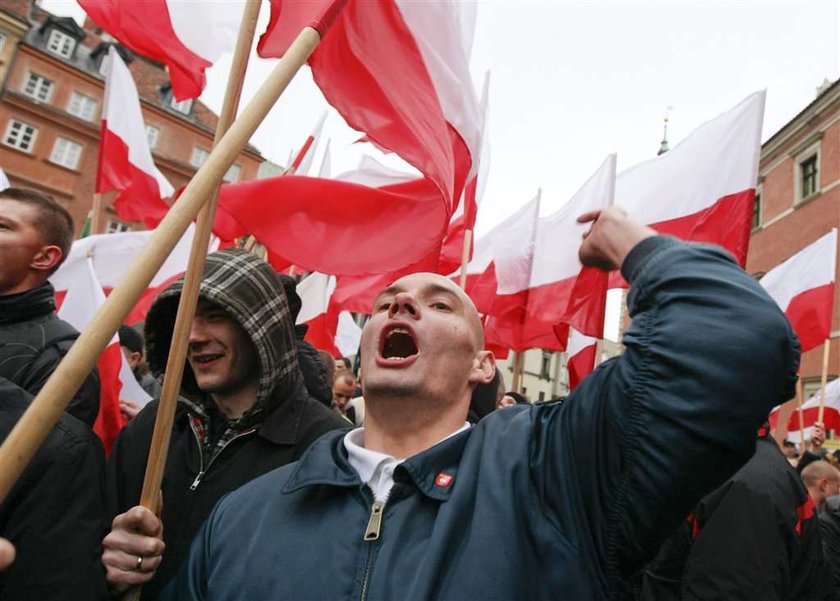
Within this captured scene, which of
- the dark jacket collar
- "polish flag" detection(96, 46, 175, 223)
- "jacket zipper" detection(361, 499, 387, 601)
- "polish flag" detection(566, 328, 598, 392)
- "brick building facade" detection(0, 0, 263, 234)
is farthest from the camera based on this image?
"brick building facade" detection(0, 0, 263, 234)

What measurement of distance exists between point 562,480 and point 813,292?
22.1 feet

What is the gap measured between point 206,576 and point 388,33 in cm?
187

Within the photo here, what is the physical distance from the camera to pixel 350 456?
1.70 m

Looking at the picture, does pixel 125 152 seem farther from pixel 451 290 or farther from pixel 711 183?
pixel 711 183

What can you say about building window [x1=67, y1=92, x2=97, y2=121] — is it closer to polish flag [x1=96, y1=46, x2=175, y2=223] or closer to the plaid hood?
polish flag [x1=96, y1=46, x2=175, y2=223]

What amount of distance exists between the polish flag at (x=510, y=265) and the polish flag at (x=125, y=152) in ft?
10.3

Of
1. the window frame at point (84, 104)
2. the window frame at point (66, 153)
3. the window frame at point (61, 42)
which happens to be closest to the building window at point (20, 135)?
the window frame at point (66, 153)

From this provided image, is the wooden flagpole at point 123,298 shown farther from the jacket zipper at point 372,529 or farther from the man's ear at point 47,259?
the man's ear at point 47,259

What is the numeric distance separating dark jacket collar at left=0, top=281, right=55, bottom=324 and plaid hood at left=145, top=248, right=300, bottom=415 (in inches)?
15.3

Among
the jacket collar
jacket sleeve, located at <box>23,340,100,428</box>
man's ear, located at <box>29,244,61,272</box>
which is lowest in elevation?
the jacket collar

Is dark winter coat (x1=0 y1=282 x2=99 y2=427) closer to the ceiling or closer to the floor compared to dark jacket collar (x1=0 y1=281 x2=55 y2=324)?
closer to the floor

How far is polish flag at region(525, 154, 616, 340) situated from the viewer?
18.0 ft

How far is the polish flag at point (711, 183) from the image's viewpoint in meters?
4.45

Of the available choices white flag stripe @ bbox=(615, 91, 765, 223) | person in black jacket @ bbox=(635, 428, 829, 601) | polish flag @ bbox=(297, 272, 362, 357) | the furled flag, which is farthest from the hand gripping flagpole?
polish flag @ bbox=(297, 272, 362, 357)
